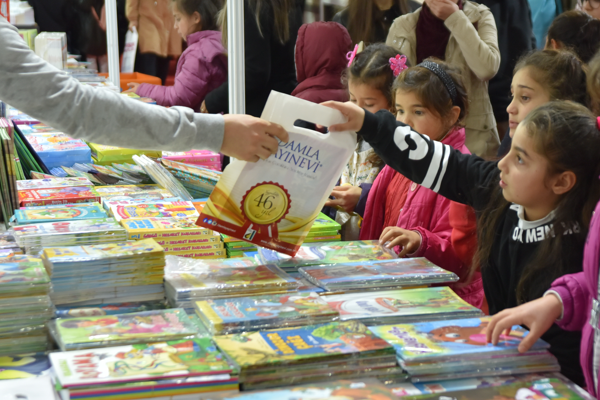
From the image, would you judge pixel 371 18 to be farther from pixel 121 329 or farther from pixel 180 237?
pixel 121 329

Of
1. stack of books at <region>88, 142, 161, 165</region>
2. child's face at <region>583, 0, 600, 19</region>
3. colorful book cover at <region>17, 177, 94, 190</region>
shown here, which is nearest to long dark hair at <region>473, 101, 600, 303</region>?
colorful book cover at <region>17, 177, 94, 190</region>

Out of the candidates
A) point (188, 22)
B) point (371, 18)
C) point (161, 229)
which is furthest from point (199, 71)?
point (161, 229)

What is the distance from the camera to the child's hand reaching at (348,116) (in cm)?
159

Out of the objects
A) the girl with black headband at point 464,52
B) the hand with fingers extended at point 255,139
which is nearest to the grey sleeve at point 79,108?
the hand with fingers extended at point 255,139

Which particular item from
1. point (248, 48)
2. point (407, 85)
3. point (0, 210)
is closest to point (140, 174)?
point (0, 210)

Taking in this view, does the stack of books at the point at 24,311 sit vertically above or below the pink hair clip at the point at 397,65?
below

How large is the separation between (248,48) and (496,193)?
2.31 meters

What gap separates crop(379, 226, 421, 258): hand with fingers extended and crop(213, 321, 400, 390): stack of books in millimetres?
654

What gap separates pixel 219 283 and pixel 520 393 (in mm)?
656

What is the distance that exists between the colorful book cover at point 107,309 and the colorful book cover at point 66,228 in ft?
0.95

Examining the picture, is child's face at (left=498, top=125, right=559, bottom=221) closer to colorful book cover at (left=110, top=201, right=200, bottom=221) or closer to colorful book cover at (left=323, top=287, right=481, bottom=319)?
colorful book cover at (left=323, top=287, right=481, bottom=319)

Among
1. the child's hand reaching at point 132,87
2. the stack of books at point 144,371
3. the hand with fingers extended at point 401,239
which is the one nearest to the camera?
the stack of books at point 144,371

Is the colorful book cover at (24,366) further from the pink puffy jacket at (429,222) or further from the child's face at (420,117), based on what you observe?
the child's face at (420,117)

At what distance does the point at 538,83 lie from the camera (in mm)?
2426
